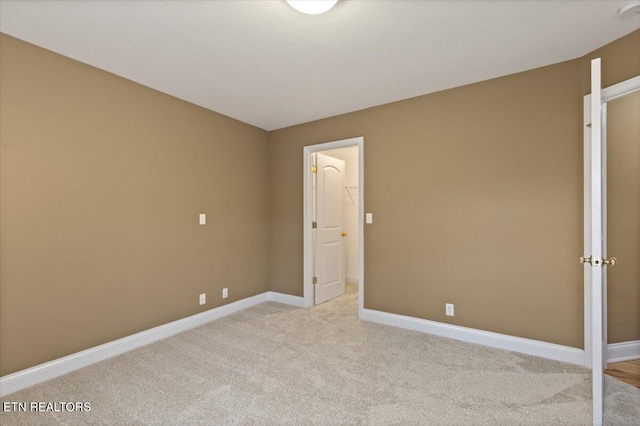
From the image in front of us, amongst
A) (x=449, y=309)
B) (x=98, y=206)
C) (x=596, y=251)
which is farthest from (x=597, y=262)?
(x=98, y=206)

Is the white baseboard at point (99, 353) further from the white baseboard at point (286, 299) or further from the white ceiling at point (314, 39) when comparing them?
the white ceiling at point (314, 39)

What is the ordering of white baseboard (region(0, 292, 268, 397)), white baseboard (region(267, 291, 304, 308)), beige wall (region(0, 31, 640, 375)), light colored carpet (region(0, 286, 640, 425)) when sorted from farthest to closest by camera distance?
white baseboard (region(267, 291, 304, 308))
beige wall (region(0, 31, 640, 375))
white baseboard (region(0, 292, 268, 397))
light colored carpet (region(0, 286, 640, 425))

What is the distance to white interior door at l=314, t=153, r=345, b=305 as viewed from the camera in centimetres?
414

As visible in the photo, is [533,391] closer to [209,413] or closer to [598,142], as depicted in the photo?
[598,142]

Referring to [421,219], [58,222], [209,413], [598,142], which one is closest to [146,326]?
[58,222]

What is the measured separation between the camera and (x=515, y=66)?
254 centimetres

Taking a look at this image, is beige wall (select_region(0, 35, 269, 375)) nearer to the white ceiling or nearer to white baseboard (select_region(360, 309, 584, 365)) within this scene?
the white ceiling

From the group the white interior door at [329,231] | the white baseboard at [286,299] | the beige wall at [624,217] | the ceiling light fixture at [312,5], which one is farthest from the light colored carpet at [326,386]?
the ceiling light fixture at [312,5]

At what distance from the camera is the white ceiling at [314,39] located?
183cm

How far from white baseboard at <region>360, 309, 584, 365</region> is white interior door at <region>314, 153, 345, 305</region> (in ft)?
3.03

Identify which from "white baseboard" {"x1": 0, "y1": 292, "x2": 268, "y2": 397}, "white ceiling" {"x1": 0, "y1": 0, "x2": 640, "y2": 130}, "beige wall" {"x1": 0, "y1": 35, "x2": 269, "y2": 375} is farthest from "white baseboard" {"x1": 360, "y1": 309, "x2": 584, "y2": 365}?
"white ceiling" {"x1": 0, "y1": 0, "x2": 640, "y2": 130}

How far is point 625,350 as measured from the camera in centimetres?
249

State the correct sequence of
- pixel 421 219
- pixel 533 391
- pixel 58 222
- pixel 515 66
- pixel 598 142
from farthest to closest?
1. pixel 421 219
2. pixel 515 66
3. pixel 58 222
4. pixel 533 391
5. pixel 598 142

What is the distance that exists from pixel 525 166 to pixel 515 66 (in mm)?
861
